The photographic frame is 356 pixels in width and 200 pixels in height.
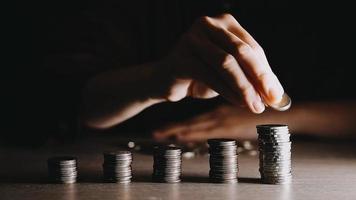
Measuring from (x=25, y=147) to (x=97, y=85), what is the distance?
1.73 ft

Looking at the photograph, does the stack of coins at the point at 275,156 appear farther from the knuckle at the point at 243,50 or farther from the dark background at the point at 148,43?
the dark background at the point at 148,43

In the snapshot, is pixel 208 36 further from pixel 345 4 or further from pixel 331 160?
pixel 345 4

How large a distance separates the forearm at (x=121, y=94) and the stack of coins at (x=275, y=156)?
0.64 m

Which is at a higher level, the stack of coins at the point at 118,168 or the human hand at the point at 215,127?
the human hand at the point at 215,127

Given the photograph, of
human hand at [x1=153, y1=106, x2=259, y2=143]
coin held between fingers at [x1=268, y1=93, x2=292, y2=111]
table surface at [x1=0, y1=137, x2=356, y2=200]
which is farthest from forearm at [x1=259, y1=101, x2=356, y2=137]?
coin held between fingers at [x1=268, y1=93, x2=292, y2=111]

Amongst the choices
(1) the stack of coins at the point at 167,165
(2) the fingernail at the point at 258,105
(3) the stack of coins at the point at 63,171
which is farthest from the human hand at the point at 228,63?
(3) the stack of coins at the point at 63,171

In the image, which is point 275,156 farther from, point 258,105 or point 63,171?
point 63,171

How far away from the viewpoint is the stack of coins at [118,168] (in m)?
2.06

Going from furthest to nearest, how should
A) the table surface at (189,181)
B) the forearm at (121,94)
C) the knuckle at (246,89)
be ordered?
1. the forearm at (121,94)
2. the knuckle at (246,89)
3. the table surface at (189,181)

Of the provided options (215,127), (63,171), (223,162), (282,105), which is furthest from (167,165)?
(215,127)

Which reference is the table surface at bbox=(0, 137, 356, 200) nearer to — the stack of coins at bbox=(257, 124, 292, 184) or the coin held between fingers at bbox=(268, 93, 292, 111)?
the stack of coins at bbox=(257, 124, 292, 184)

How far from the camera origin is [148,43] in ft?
13.7

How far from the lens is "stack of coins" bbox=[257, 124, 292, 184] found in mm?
1995

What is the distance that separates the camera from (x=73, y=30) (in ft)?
11.8
